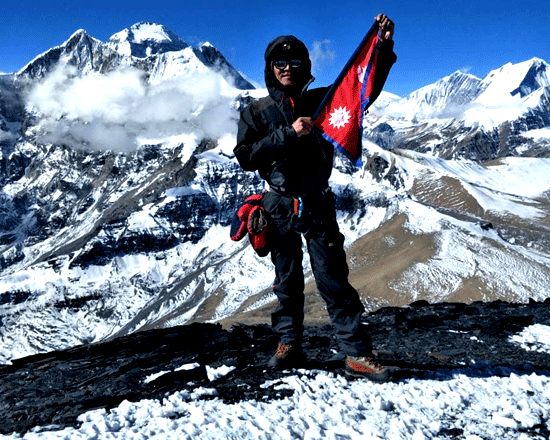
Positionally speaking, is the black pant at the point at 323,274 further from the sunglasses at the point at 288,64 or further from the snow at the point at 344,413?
the sunglasses at the point at 288,64

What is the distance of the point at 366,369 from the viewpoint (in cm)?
749

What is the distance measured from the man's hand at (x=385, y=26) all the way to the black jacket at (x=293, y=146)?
4.7 inches

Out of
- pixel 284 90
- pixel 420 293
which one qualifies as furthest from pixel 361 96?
pixel 420 293

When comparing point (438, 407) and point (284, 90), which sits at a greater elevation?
point (284, 90)

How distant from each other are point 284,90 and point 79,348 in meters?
A: 8.02

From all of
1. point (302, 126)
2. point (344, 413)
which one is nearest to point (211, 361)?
point (344, 413)

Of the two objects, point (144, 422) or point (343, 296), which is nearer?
point (144, 422)

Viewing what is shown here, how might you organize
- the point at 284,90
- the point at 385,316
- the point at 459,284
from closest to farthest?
the point at 284,90
the point at 385,316
the point at 459,284

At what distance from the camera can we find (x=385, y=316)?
53.8 feet

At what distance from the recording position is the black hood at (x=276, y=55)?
764cm

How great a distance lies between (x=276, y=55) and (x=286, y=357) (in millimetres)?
4954

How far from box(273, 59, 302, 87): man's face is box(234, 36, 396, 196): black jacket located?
150 mm

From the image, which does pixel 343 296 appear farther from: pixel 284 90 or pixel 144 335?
pixel 144 335

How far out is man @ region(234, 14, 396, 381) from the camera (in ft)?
25.1
